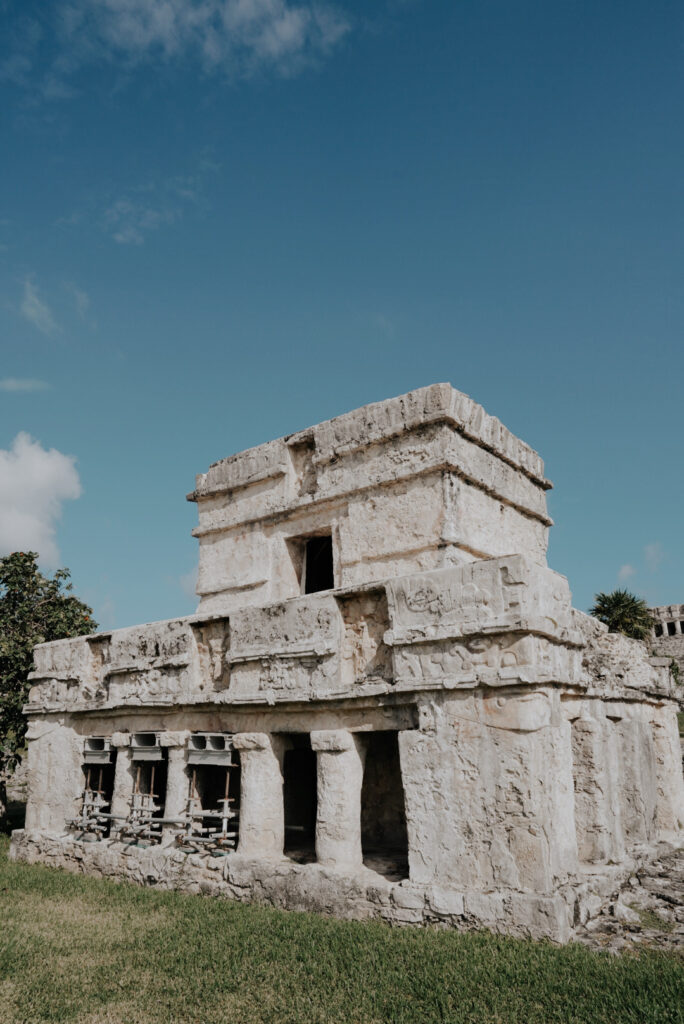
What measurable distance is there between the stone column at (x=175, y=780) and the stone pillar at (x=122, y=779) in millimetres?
830

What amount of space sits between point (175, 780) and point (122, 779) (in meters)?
1.13

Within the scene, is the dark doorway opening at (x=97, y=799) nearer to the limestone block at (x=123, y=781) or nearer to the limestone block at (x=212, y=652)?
the limestone block at (x=123, y=781)

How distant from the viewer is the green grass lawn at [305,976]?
4777 millimetres

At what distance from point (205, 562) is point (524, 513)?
5170mm

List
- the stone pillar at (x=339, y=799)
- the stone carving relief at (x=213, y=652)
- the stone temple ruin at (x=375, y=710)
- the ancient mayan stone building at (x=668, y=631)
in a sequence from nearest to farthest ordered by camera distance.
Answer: the stone temple ruin at (x=375, y=710) < the stone pillar at (x=339, y=799) < the stone carving relief at (x=213, y=652) < the ancient mayan stone building at (x=668, y=631)

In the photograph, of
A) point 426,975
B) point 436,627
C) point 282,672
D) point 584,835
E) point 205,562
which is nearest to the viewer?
point 426,975

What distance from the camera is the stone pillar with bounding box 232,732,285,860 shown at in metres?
8.00

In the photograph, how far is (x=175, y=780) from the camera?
8938mm

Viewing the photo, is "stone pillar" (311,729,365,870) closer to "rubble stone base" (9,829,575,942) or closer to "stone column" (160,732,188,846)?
"rubble stone base" (9,829,575,942)

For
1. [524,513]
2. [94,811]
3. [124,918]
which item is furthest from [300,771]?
[524,513]

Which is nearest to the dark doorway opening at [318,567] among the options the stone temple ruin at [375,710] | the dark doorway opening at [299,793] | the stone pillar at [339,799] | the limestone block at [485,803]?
the stone temple ruin at [375,710]

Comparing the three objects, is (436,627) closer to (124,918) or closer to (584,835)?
(584,835)

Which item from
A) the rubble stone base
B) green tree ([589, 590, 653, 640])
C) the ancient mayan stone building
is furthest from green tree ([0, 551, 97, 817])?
the ancient mayan stone building

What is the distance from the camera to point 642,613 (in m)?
28.1
